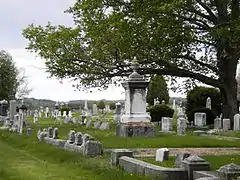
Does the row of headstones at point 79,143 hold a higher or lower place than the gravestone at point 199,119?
lower

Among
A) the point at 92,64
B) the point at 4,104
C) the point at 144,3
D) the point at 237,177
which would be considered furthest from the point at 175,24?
the point at 4,104

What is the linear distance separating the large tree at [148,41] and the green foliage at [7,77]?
39.3m

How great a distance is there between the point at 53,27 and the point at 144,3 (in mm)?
9718

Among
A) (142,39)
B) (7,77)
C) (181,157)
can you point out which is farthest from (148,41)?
(7,77)

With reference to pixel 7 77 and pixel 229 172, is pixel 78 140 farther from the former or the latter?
pixel 7 77

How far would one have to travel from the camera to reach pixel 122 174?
488 inches

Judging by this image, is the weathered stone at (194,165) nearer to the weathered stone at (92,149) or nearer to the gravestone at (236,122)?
the weathered stone at (92,149)

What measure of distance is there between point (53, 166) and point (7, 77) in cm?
6437

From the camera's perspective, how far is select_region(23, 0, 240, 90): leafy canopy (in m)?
31.0

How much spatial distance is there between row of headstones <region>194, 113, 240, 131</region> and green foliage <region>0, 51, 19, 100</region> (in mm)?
42123

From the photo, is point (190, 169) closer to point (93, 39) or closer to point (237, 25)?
point (237, 25)

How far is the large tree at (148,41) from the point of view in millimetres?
31031

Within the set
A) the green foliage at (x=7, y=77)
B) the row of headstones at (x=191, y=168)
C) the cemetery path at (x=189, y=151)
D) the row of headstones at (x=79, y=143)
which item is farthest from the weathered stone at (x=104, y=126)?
the green foliage at (x=7, y=77)

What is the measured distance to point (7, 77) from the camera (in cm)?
7819
